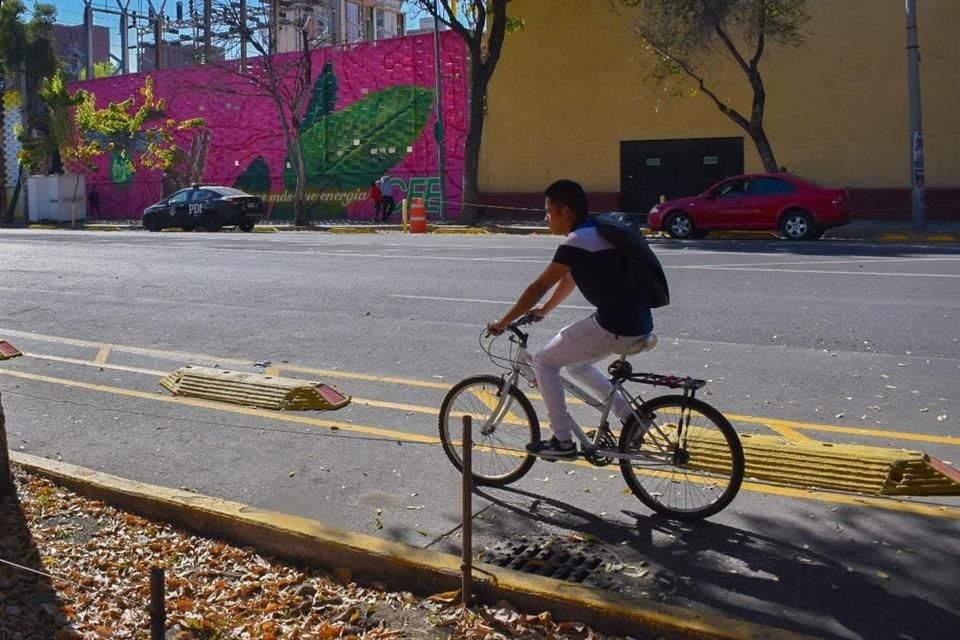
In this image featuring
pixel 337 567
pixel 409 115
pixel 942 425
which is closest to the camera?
pixel 337 567

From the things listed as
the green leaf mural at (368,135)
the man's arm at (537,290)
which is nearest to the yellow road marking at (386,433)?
the man's arm at (537,290)

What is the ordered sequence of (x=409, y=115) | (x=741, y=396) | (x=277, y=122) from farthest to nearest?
1. (x=277, y=122)
2. (x=409, y=115)
3. (x=741, y=396)

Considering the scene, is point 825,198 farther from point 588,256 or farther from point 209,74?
point 209,74

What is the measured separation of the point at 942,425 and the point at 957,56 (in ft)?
83.4

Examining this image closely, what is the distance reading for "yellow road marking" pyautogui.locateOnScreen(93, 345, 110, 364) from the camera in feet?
34.1

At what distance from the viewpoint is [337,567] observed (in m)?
5.02

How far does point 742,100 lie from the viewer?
31.8 metres

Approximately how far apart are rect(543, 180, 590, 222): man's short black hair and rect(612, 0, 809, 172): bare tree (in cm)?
2270

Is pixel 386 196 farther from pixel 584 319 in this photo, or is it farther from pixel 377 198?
pixel 584 319

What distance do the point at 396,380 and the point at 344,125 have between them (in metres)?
32.6

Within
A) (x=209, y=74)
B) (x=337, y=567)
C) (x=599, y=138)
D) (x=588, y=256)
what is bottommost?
(x=337, y=567)

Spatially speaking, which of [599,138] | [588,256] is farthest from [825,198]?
[588,256]

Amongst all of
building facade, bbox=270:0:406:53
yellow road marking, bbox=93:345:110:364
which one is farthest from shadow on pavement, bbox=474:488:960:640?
building facade, bbox=270:0:406:53

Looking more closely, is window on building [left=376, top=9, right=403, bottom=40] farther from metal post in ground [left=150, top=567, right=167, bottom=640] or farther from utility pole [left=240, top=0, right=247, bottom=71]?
metal post in ground [left=150, top=567, right=167, bottom=640]
